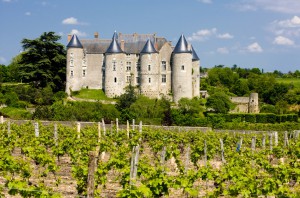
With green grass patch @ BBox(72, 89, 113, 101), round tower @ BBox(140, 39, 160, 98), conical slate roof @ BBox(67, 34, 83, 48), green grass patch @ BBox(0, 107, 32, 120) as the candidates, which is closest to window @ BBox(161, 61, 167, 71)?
round tower @ BBox(140, 39, 160, 98)

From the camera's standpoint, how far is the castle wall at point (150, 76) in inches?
1929

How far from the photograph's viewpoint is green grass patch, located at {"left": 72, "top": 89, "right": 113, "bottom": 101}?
48188mm

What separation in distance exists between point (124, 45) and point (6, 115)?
16.0 metres

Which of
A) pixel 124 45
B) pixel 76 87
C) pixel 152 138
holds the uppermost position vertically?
pixel 124 45

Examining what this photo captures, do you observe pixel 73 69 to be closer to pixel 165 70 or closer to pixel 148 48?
pixel 148 48

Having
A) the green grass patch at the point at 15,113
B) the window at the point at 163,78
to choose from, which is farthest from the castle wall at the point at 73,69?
the window at the point at 163,78

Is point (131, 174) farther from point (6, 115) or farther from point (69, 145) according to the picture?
point (6, 115)

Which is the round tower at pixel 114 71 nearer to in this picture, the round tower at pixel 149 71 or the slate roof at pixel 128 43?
the slate roof at pixel 128 43

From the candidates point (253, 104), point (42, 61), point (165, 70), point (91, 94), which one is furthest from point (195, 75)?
point (42, 61)

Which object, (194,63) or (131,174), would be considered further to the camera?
(194,63)

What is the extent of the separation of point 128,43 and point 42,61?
900 centimetres

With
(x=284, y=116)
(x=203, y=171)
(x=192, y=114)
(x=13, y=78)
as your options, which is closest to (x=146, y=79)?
(x=192, y=114)

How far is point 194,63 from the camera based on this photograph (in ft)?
172

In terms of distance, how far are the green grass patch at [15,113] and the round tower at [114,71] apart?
31.9 ft
